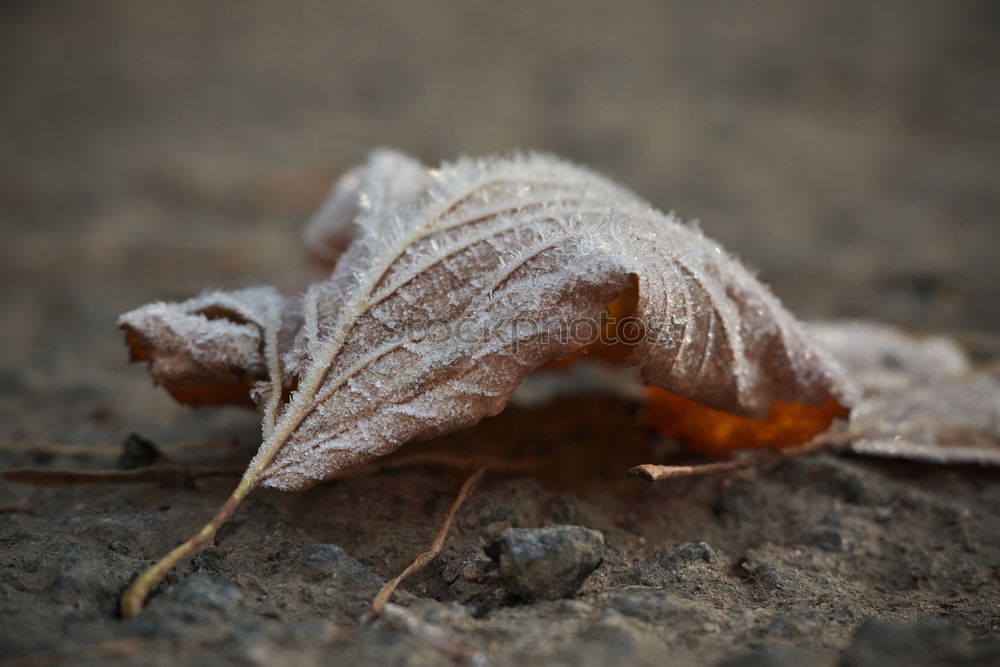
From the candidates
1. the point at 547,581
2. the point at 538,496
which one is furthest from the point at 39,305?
the point at 547,581

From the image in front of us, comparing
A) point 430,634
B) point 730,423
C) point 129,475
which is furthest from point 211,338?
point 730,423

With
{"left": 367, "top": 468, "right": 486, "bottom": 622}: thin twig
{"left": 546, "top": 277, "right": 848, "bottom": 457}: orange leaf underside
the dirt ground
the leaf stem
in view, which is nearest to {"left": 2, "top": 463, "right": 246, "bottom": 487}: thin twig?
the dirt ground

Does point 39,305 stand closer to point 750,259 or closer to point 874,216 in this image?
point 750,259

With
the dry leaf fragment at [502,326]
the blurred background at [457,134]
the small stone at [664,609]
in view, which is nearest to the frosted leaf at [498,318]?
the dry leaf fragment at [502,326]

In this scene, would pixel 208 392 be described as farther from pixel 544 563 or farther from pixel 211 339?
pixel 544 563

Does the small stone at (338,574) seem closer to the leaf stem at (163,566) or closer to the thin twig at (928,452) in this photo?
the leaf stem at (163,566)

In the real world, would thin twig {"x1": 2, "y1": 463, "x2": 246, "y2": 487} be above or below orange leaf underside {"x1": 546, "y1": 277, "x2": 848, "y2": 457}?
below

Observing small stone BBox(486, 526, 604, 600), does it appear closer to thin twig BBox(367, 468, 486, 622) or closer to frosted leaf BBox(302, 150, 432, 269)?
thin twig BBox(367, 468, 486, 622)
